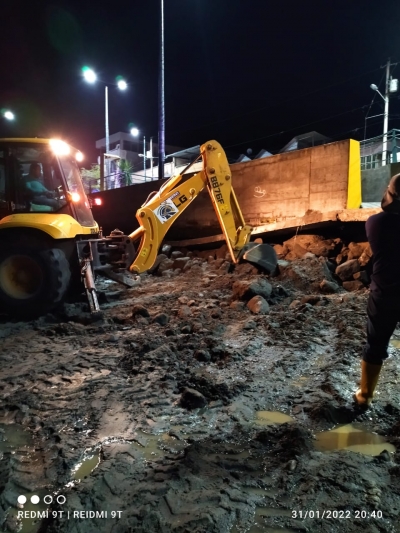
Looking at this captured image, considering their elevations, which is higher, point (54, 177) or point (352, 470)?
point (54, 177)

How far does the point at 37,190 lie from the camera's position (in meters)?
5.74

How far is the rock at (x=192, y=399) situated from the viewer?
10.3 feet

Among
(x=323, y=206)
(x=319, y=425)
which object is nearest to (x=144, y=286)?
(x=323, y=206)

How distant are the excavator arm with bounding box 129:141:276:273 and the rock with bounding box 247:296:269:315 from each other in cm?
111

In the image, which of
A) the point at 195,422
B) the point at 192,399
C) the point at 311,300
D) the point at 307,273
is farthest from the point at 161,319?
the point at 307,273

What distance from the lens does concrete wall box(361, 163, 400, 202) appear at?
8284mm

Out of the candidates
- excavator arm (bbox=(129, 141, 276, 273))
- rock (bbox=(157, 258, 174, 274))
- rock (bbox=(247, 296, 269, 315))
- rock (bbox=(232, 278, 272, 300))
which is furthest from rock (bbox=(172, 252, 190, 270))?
rock (bbox=(247, 296, 269, 315))

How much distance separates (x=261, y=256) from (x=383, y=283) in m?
4.14

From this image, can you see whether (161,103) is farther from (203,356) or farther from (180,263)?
(203,356)

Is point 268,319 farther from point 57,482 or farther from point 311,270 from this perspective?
point 57,482

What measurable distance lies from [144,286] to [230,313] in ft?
9.11

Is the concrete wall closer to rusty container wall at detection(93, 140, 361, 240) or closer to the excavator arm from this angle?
rusty container wall at detection(93, 140, 361, 240)

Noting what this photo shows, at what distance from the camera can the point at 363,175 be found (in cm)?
869

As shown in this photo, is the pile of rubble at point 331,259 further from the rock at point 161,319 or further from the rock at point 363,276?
the rock at point 161,319
